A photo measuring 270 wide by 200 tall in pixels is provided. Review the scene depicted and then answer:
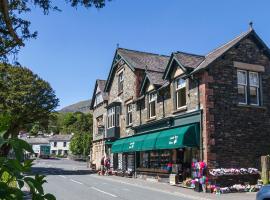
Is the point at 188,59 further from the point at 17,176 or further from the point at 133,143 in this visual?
the point at 17,176

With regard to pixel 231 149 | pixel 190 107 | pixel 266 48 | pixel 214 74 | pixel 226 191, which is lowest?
pixel 226 191

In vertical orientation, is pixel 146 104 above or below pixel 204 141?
above

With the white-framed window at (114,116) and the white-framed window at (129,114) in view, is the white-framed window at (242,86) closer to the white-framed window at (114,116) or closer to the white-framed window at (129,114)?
the white-framed window at (129,114)

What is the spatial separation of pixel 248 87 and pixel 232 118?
2418 millimetres

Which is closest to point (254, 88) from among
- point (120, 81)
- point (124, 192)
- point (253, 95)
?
point (253, 95)

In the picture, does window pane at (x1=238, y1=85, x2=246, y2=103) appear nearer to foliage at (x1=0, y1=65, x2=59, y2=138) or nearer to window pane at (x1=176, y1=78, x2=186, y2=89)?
window pane at (x1=176, y1=78, x2=186, y2=89)

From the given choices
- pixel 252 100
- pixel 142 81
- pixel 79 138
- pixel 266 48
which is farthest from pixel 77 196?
pixel 79 138

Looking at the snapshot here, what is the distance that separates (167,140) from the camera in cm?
2472

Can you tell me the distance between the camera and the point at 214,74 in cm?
2245

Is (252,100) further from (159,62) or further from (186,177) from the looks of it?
(159,62)

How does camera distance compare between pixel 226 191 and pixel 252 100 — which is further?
pixel 252 100

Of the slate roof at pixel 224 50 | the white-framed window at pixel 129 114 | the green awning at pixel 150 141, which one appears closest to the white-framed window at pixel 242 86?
the slate roof at pixel 224 50

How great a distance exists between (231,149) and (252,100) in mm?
3653

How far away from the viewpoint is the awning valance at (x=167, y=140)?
22.6m
